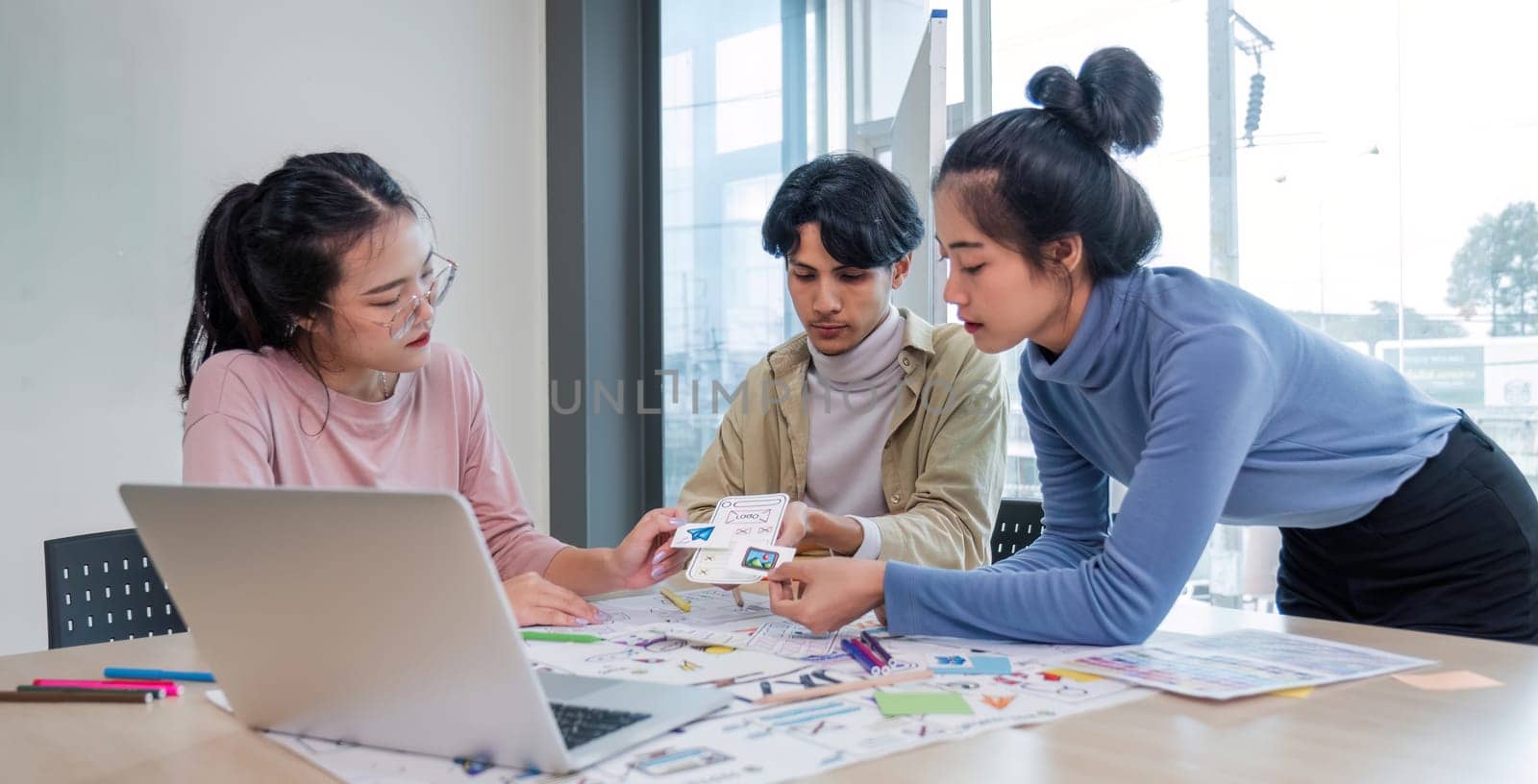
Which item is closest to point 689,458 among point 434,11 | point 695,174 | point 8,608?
point 695,174

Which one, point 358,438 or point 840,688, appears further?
point 358,438

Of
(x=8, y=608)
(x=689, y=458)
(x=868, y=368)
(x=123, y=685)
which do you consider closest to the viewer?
(x=123, y=685)

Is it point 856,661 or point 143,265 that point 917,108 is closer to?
point 856,661

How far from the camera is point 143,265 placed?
266 cm

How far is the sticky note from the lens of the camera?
1003 mm

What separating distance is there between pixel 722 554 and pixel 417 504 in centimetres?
67

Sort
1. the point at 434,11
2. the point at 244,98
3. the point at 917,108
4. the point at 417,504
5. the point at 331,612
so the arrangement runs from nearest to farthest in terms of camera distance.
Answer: the point at 417,504, the point at 331,612, the point at 917,108, the point at 244,98, the point at 434,11

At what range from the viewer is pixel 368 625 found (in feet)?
2.45

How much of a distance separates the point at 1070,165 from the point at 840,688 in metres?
0.68

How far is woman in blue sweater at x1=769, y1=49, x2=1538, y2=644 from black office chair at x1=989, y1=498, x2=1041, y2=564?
1.35 feet

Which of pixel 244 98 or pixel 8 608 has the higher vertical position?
pixel 244 98

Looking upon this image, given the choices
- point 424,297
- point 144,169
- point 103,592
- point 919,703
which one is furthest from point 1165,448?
point 144,169

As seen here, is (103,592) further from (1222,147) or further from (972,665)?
(1222,147)

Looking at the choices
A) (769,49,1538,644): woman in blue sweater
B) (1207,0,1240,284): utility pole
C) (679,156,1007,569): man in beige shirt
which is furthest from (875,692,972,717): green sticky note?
(1207,0,1240,284): utility pole
